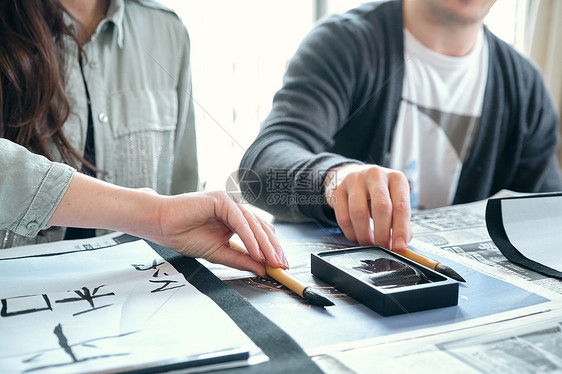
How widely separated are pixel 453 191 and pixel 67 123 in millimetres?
693

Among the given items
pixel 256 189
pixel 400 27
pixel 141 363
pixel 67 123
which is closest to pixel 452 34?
pixel 400 27

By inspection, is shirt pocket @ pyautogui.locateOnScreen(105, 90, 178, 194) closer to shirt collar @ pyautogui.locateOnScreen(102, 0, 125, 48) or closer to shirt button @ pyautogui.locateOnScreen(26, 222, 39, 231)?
shirt collar @ pyautogui.locateOnScreen(102, 0, 125, 48)

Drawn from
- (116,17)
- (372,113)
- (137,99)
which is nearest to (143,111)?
(137,99)

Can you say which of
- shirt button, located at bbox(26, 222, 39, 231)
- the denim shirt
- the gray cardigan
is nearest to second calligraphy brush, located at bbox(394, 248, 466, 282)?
the gray cardigan

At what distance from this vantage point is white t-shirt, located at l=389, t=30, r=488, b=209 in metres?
0.95

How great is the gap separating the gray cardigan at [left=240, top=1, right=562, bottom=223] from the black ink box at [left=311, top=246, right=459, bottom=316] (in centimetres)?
23

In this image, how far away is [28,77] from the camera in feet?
2.38

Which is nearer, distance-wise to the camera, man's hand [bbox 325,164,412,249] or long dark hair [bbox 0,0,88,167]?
man's hand [bbox 325,164,412,249]

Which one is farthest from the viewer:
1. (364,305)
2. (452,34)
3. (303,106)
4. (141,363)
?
(452,34)

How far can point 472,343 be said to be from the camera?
37 cm

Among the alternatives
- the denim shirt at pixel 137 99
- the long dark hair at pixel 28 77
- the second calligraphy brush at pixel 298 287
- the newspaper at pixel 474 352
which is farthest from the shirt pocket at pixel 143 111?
the newspaper at pixel 474 352

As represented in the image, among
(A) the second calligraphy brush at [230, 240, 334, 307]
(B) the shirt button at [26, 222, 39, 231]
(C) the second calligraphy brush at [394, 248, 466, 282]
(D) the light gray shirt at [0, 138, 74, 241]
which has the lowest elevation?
(A) the second calligraphy brush at [230, 240, 334, 307]

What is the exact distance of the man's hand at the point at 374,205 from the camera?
558 millimetres

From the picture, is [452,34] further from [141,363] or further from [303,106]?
[141,363]
